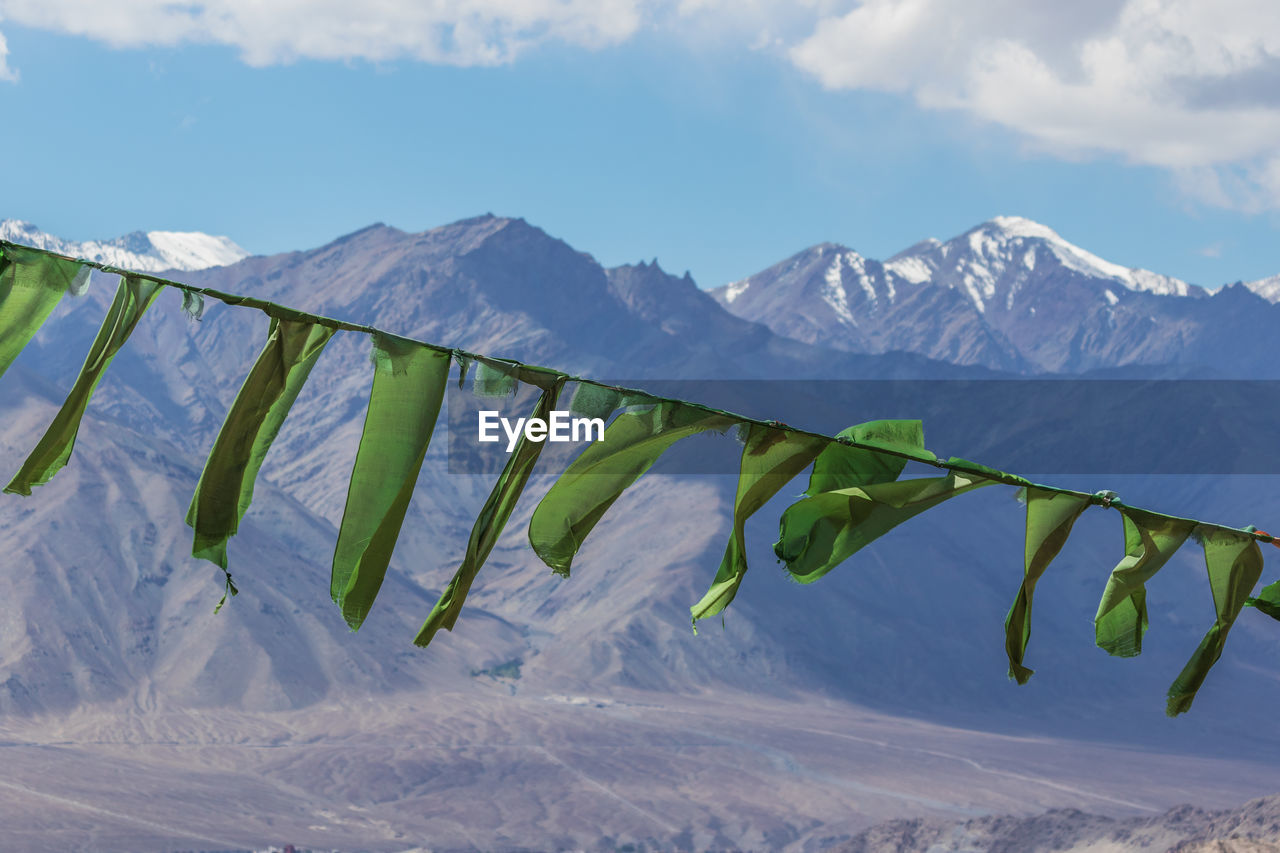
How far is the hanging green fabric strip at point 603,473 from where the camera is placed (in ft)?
19.0

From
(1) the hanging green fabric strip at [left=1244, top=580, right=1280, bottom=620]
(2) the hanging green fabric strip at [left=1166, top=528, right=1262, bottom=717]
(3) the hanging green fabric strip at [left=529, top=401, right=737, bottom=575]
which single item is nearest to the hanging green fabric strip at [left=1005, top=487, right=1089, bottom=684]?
(2) the hanging green fabric strip at [left=1166, top=528, right=1262, bottom=717]

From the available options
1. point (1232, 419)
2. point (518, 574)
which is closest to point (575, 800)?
point (518, 574)

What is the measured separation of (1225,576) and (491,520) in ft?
11.1

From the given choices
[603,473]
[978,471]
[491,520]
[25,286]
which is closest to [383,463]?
[491,520]

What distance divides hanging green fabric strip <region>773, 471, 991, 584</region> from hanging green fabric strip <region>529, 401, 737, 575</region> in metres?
0.64

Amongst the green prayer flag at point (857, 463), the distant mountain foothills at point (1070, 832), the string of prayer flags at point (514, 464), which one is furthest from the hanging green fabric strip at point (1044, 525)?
the distant mountain foothills at point (1070, 832)

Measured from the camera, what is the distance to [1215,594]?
632 centimetres

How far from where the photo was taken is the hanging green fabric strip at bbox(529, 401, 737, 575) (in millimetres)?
5786

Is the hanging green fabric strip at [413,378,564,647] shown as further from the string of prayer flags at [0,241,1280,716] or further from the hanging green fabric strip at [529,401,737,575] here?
the hanging green fabric strip at [529,401,737,575]

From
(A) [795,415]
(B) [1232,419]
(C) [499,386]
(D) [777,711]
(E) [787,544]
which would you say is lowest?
(D) [777,711]

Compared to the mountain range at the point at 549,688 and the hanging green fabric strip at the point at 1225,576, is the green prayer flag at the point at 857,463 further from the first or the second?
the mountain range at the point at 549,688

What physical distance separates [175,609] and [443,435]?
61.0 meters

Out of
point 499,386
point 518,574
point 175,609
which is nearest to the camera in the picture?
point 499,386

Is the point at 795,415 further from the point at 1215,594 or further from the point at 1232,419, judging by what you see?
the point at 1215,594
